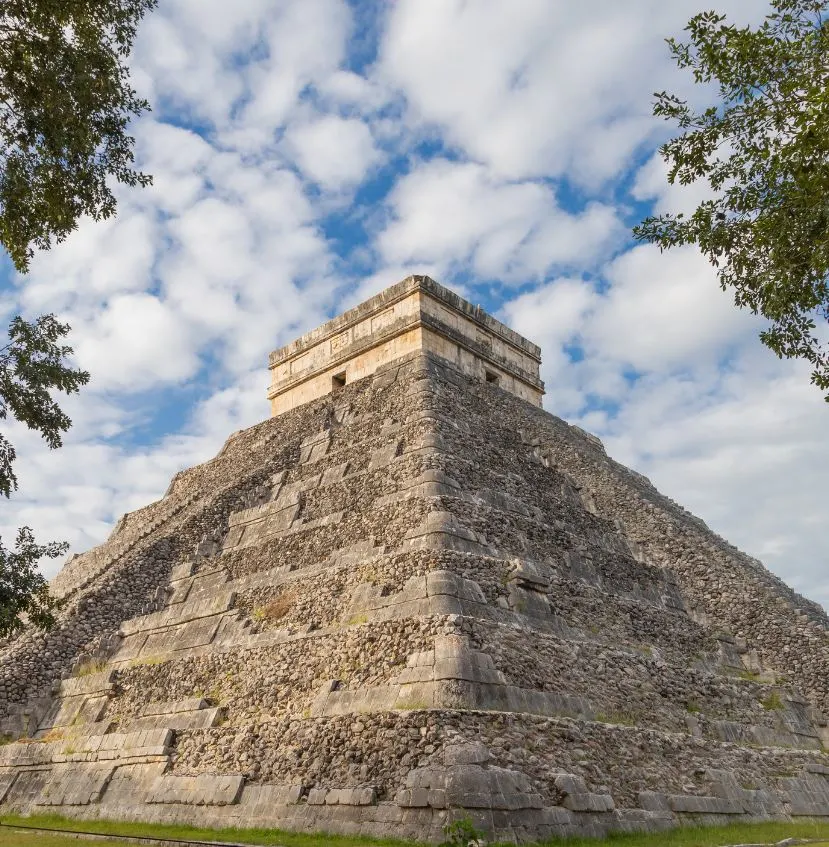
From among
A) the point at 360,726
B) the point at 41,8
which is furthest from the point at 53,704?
the point at 41,8

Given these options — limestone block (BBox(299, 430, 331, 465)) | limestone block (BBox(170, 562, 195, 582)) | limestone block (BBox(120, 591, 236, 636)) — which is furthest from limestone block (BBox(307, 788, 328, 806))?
limestone block (BBox(299, 430, 331, 465))

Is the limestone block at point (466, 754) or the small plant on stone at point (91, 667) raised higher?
the small plant on stone at point (91, 667)

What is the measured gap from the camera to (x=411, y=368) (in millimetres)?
17688

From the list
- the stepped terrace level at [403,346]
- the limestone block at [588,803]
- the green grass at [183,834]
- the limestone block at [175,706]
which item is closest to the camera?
the green grass at [183,834]

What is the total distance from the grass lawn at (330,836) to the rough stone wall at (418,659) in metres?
0.21

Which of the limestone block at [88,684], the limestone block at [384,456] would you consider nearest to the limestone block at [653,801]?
the limestone block at [384,456]

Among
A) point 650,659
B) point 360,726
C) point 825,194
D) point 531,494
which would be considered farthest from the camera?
point 531,494

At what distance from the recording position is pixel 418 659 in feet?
30.6

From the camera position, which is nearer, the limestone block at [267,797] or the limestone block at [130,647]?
the limestone block at [267,797]

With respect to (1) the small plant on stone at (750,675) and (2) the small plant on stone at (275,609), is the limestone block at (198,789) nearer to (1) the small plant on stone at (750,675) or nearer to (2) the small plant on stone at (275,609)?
(2) the small plant on stone at (275,609)

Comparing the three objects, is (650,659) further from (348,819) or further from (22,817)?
(22,817)

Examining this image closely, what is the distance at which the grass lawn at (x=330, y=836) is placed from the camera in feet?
25.6

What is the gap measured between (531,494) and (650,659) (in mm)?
3814

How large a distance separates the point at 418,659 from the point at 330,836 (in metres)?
2.13
